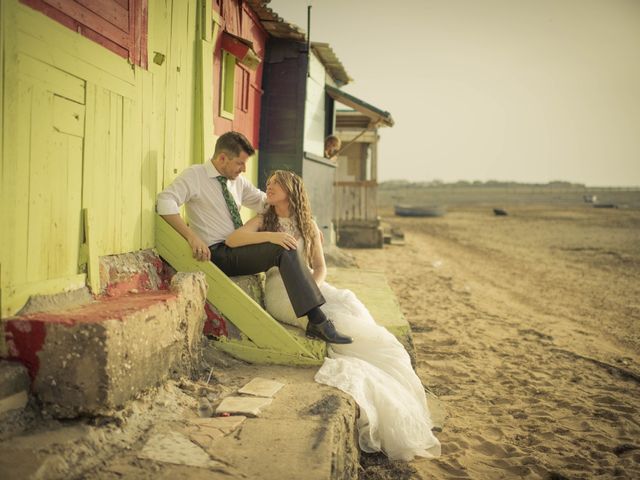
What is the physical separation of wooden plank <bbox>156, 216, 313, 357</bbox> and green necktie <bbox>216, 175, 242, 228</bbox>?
0.58m

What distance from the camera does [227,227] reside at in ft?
14.3

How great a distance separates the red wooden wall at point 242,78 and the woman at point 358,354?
2120mm

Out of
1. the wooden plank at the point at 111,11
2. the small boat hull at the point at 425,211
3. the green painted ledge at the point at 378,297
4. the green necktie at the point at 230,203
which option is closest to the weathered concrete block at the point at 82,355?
the green necktie at the point at 230,203

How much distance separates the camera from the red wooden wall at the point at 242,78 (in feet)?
19.4

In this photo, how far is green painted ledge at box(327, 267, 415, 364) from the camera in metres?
4.63

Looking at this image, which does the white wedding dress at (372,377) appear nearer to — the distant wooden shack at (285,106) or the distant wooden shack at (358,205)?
the distant wooden shack at (285,106)

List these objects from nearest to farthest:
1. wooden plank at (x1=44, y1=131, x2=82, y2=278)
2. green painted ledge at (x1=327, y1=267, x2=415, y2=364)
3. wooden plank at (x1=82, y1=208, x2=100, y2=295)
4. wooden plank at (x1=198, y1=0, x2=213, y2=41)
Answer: wooden plank at (x1=44, y1=131, x2=82, y2=278)
wooden plank at (x1=82, y1=208, x2=100, y2=295)
green painted ledge at (x1=327, y1=267, x2=415, y2=364)
wooden plank at (x1=198, y1=0, x2=213, y2=41)

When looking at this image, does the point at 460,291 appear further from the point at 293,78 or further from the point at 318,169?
the point at 293,78

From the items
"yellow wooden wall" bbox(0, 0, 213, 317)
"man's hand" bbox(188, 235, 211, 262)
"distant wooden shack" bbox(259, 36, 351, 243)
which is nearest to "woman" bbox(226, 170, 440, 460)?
"man's hand" bbox(188, 235, 211, 262)

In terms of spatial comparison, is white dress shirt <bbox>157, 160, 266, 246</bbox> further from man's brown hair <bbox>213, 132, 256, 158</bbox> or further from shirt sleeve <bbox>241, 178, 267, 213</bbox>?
shirt sleeve <bbox>241, 178, 267, 213</bbox>

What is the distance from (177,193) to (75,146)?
1.09m

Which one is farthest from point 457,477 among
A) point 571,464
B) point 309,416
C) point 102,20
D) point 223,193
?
point 102,20

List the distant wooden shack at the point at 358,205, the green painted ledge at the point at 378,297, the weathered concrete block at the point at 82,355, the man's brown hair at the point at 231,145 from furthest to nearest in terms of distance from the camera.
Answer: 1. the distant wooden shack at the point at 358,205
2. the green painted ledge at the point at 378,297
3. the man's brown hair at the point at 231,145
4. the weathered concrete block at the point at 82,355

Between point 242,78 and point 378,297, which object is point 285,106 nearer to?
point 242,78
